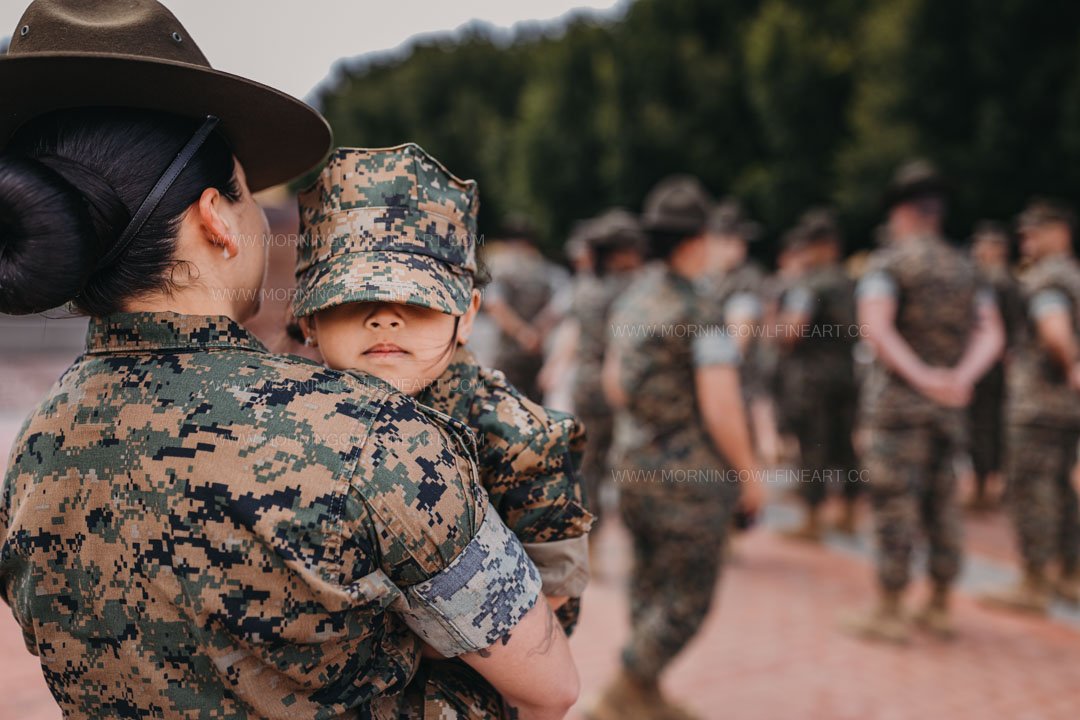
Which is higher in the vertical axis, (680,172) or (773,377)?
(680,172)

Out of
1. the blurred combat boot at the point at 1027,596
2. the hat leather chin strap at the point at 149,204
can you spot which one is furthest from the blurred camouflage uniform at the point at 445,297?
the blurred combat boot at the point at 1027,596

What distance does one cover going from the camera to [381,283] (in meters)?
1.29

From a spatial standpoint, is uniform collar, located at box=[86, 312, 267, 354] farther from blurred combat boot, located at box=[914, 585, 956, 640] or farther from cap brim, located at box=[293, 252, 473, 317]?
blurred combat boot, located at box=[914, 585, 956, 640]

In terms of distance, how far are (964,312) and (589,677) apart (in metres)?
2.96

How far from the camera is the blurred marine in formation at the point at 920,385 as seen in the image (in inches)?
177

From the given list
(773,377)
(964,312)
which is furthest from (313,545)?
(773,377)

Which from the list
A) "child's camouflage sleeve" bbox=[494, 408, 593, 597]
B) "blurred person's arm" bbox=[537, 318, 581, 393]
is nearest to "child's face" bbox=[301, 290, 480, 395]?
"child's camouflage sleeve" bbox=[494, 408, 593, 597]

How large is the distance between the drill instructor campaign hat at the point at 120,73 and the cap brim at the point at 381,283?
28 cm

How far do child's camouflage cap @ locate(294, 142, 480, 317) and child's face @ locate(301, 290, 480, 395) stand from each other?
0.19 feet

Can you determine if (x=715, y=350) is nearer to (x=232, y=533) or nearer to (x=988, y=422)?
(x=232, y=533)

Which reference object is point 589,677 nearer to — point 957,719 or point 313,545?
point 957,719

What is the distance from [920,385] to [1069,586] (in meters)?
2.11

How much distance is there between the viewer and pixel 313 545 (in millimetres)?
1068

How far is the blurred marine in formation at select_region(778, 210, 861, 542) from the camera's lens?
6504 millimetres
